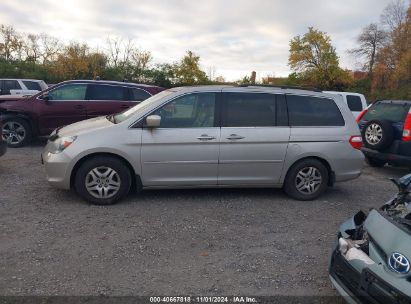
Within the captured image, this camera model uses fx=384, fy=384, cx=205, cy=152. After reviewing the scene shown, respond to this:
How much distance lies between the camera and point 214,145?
537 cm

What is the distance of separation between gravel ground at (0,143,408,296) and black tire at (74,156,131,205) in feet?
0.48

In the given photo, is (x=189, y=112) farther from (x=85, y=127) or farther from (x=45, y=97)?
(x=45, y=97)

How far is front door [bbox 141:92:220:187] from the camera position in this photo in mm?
5246

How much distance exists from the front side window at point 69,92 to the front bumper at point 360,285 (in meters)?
7.83

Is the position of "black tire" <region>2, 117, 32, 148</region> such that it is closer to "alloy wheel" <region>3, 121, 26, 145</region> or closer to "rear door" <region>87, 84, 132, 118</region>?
"alloy wheel" <region>3, 121, 26, 145</region>

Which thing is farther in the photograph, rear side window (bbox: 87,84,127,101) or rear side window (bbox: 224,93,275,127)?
rear side window (bbox: 87,84,127,101)

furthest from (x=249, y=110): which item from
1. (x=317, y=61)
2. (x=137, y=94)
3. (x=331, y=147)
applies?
(x=317, y=61)

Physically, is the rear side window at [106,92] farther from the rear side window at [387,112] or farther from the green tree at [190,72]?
the green tree at [190,72]

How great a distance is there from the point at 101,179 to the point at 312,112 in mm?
3207

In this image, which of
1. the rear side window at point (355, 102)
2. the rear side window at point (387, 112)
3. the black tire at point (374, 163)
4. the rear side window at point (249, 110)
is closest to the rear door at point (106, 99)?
the rear side window at point (249, 110)

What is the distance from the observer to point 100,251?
392 cm

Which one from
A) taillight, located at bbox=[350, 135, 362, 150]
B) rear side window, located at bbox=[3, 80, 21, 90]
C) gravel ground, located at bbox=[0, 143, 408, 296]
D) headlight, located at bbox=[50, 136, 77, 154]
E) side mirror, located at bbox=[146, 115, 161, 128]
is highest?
rear side window, located at bbox=[3, 80, 21, 90]

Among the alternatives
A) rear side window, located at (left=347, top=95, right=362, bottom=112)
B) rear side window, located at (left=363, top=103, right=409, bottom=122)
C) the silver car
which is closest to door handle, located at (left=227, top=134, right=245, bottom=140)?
the silver car

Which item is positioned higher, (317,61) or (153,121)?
(317,61)
